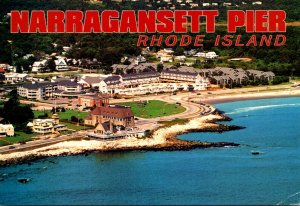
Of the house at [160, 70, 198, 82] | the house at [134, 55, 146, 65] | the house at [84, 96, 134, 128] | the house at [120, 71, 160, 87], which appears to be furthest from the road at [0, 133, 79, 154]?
the house at [134, 55, 146, 65]

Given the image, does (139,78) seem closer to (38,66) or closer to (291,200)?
(38,66)

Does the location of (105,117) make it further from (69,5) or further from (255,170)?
(69,5)

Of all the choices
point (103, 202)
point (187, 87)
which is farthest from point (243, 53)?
point (103, 202)

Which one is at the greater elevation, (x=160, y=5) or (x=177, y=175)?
(x=160, y=5)

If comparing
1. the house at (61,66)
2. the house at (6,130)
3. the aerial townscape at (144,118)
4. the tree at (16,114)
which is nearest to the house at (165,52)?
the aerial townscape at (144,118)

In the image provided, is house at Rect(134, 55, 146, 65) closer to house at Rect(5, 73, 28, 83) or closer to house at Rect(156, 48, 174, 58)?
house at Rect(156, 48, 174, 58)

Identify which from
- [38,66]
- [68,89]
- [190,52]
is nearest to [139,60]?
[190,52]

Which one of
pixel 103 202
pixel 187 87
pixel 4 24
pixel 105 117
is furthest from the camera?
pixel 4 24
